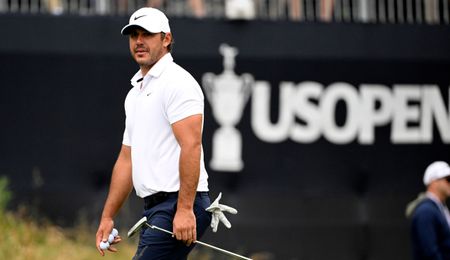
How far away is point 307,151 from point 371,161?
2.13ft

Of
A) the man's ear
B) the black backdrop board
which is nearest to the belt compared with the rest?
the man's ear

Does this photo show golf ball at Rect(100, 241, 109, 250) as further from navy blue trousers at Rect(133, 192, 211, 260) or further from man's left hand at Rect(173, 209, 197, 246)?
man's left hand at Rect(173, 209, 197, 246)

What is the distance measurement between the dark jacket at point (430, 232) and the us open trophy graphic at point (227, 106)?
8.62 ft

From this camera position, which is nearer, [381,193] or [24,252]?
[24,252]

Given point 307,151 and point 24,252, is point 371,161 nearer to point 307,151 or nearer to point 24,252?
point 307,151

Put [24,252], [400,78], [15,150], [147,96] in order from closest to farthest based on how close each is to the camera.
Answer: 1. [147,96]
2. [24,252]
3. [15,150]
4. [400,78]

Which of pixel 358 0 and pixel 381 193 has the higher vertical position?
pixel 358 0

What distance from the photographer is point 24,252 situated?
989 cm

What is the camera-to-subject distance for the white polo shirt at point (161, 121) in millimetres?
6016

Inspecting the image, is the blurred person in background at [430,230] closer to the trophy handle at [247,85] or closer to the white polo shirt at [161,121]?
the trophy handle at [247,85]

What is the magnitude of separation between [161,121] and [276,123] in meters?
5.08

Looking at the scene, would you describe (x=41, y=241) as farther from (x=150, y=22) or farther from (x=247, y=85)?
(x=150, y=22)

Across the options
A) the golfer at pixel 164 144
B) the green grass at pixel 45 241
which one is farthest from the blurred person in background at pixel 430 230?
the golfer at pixel 164 144

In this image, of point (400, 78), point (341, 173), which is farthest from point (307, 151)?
point (400, 78)
